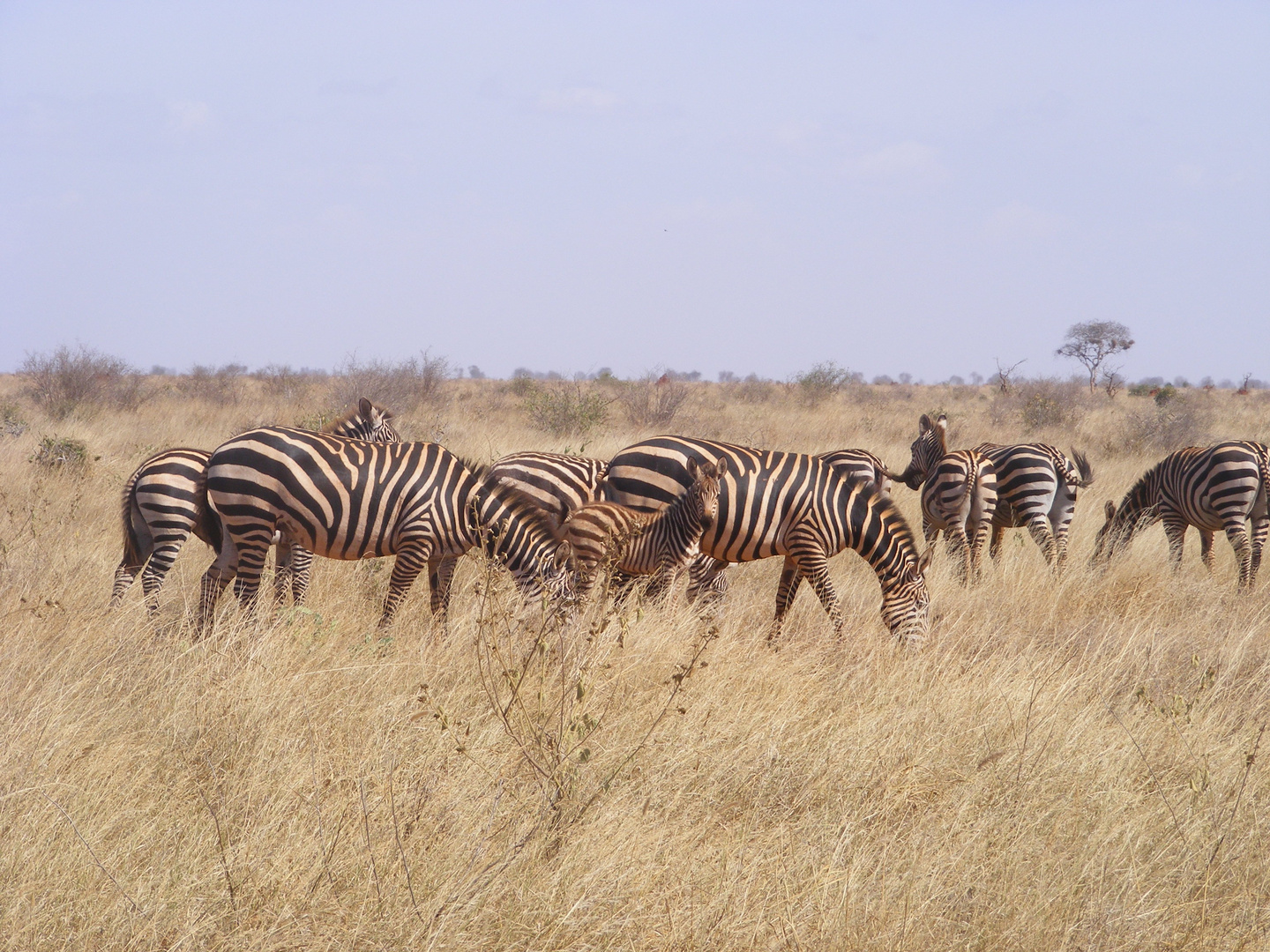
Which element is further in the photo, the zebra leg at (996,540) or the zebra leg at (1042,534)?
the zebra leg at (996,540)

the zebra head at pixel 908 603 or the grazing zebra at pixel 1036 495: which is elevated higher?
the grazing zebra at pixel 1036 495

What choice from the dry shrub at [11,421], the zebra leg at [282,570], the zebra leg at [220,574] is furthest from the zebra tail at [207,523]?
the dry shrub at [11,421]

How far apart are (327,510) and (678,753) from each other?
10.3ft

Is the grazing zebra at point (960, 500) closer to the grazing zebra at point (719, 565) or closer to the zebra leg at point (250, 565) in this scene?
the grazing zebra at point (719, 565)

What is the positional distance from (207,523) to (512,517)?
7.22ft

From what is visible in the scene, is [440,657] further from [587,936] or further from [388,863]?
[587,936]

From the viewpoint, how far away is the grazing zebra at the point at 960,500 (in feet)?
32.6

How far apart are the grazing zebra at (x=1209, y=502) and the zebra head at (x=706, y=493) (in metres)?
5.19

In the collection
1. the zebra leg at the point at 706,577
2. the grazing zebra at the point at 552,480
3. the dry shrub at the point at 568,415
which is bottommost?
the zebra leg at the point at 706,577

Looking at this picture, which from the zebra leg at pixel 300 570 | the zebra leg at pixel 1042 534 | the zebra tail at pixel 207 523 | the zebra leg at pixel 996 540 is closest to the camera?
the zebra tail at pixel 207 523

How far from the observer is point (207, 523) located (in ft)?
22.7

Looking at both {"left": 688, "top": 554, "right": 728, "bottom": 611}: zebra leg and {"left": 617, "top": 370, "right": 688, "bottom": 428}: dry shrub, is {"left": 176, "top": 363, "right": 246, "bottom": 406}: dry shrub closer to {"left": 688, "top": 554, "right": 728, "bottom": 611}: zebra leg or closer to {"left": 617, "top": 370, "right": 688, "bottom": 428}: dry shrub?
{"left": 617, "top": 370, "right": 688, "bottom": 428}: dry shrub

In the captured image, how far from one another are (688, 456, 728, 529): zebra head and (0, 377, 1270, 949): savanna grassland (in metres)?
0.68

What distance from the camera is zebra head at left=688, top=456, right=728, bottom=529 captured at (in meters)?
6.49
